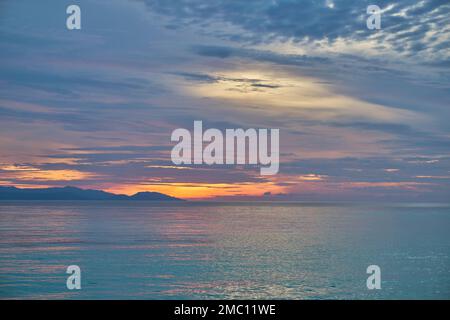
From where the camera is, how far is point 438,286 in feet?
115

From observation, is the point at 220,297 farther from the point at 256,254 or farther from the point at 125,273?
the point at 256,254

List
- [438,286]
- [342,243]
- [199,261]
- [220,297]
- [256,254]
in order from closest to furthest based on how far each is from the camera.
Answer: [220,297] → [438,286] → [199,261] → [256,254] → [342,243]

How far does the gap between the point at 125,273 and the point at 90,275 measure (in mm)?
2873

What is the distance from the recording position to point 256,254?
52.2 metres

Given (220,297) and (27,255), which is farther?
(27,255)

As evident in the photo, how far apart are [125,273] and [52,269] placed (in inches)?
254

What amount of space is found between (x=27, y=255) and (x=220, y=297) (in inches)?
993
